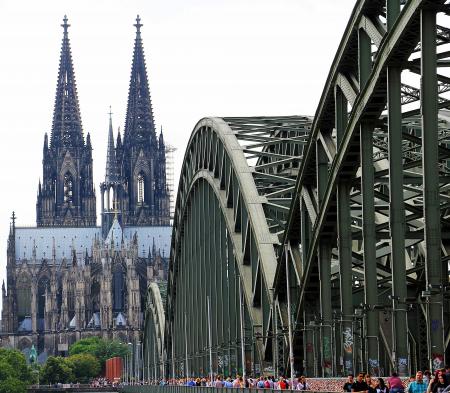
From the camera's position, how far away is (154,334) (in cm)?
12144

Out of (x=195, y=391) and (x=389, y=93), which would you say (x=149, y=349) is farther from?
(x=389, y=93)

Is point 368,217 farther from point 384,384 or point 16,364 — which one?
point 16,364

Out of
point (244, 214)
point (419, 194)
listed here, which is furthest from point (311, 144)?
point (244, 214)

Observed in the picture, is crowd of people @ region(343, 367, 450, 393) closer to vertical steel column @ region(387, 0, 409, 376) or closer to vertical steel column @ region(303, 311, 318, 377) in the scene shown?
vertical steel column @ region(387, 0, 409, 376)

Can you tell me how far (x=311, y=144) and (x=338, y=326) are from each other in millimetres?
4850

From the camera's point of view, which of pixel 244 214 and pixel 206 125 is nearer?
pixel 244 214

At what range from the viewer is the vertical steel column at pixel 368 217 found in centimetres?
3347

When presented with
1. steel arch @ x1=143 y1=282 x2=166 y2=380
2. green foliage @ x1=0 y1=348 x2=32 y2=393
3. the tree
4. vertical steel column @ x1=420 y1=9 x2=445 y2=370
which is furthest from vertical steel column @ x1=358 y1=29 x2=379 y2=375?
the tree

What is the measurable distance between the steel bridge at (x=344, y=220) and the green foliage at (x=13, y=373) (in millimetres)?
106211

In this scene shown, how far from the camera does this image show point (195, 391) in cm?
5416

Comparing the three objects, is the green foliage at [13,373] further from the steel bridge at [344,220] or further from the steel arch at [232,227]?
the steel bridge at [344,220]

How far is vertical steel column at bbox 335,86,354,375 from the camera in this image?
36906 mm

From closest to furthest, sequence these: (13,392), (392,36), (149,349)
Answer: (392,36) → (149,349) → (13,392)

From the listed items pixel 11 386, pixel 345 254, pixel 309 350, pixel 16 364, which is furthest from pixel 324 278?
pixel 16 364
